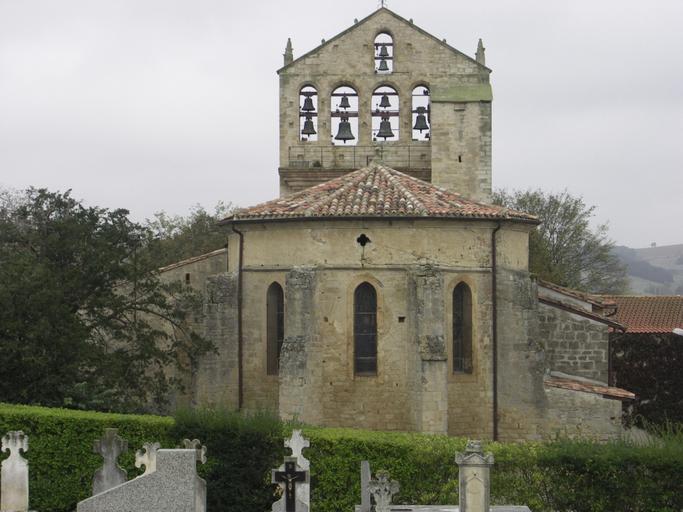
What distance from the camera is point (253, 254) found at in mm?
29484

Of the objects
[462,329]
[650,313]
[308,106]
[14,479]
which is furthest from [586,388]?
[650,313]

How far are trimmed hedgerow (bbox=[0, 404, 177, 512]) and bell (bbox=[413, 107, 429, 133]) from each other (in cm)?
1677

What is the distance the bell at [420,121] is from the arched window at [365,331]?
32.3 ft

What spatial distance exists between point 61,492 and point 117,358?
20.3 ft

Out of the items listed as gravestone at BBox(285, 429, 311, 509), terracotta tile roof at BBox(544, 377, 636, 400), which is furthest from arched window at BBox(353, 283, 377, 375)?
gravestone at BBox(285, 429, 311, 509)

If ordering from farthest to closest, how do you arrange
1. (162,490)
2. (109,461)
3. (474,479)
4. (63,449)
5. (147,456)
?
(63,449) → (109,461) → (147,456) → (474,479) → (162,490)

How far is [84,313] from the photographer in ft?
97.4

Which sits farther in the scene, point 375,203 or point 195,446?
point 375,203

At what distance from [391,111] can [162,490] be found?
22146 millimetres

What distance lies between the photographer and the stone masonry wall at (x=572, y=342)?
3275 cm

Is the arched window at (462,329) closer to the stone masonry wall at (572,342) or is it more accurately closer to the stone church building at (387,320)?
the stone church building at (387,320)

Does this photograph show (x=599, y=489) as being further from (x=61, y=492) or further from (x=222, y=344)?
(x=222, y=344)

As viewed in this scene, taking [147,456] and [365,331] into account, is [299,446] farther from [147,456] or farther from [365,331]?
[365,331]

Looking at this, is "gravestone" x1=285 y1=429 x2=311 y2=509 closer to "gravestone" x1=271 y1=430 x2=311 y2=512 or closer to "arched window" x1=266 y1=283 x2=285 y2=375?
"gravestone" x1=271 y1=430 x2=311 y2=512
